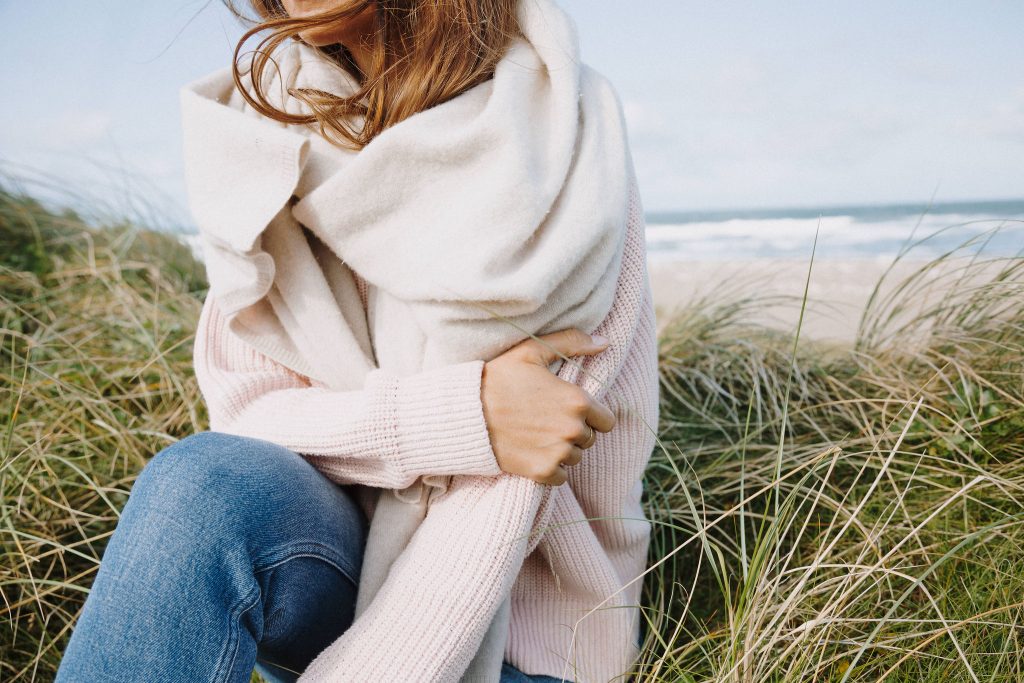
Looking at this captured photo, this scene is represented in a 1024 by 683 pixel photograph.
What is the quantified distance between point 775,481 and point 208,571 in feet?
2.54

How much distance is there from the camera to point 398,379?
1017 mm

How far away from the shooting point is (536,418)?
0.95 meters

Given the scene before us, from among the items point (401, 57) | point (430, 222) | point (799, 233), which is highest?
point (401, 57)

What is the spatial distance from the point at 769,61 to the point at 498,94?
132 feet

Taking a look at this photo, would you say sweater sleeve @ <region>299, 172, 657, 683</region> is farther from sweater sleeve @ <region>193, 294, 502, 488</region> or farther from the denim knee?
the denim knee

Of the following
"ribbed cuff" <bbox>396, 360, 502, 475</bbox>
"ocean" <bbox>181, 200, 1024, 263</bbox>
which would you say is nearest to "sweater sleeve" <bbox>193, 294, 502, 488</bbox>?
"ribbed cuff" <bbox>396, 360, 502, 475</bbox>

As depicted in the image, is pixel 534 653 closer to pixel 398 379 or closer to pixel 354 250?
pixel 398 379

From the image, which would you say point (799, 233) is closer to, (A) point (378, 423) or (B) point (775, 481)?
(B) point (775, 481)

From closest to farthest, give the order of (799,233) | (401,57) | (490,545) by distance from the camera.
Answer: (490,545)
(401,57)
(799,233)

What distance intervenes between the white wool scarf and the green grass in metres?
0.32

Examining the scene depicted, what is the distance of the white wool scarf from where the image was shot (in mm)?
994

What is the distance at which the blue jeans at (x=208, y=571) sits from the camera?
780 mm

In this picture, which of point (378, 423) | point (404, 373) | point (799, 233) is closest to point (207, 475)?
point (378, 423)

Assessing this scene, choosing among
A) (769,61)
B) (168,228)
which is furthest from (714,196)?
(168,228)
